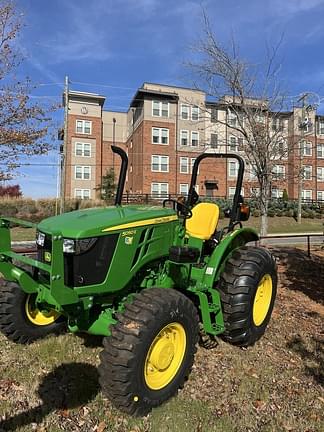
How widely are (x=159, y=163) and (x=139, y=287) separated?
35102mm

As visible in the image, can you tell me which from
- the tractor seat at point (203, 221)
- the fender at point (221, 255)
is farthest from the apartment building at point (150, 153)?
the tractor seat at point (203, 221)

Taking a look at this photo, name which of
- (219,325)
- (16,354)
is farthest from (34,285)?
(219,325)

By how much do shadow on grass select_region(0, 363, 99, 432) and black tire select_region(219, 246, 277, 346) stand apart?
60.9 inches

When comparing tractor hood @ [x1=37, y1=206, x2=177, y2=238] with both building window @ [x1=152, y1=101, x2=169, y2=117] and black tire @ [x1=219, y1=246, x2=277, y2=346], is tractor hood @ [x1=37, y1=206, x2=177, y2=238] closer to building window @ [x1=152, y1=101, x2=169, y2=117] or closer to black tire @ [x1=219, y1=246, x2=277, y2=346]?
black tire @ [x1=219, y1=246, x2=277, y2=346]

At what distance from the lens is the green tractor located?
3.13 meters

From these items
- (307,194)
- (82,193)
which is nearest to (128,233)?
(82,193)

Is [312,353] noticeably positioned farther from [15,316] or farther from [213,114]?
[213,114]

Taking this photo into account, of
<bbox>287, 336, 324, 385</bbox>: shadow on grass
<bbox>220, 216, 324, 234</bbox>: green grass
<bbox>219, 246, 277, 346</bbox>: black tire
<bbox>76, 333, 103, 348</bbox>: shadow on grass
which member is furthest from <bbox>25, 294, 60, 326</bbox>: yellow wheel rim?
<bbox>220, 216, 324, 234</bbox>: green grass

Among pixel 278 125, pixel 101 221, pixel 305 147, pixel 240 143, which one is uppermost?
pixel 278 125

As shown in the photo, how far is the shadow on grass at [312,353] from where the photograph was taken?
4234 mm

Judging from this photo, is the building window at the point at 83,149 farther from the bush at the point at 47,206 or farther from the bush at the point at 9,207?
the bush at the point at 9,207

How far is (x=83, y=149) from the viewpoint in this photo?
41562 mm

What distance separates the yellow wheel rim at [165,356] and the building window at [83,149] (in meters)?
39.4

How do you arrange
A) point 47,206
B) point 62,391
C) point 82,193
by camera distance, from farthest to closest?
1. point 82,193
2. point 47,206
3. point 62,391
